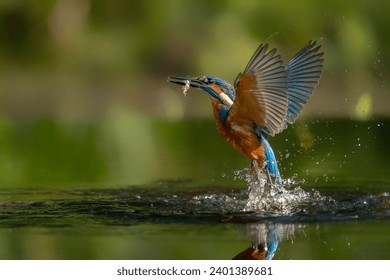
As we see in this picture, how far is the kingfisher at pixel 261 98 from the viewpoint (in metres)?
5.73

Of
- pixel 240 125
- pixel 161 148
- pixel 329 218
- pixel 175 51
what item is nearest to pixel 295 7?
pixel 175 51

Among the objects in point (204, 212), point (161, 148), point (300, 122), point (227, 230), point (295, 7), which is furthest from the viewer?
point (295, 7)

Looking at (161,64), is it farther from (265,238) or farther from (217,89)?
(265,238)

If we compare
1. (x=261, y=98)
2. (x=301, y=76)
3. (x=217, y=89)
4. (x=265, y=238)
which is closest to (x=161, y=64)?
(x=301, y=76)

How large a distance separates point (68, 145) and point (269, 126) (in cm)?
313

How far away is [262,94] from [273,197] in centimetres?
56

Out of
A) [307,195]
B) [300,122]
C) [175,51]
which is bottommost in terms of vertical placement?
[307,195]

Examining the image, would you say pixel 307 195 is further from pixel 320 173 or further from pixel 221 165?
pixel 221 165

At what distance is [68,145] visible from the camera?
8875 millimetres

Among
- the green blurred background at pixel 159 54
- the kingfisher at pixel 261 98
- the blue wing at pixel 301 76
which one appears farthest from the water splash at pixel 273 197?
the green blurred background at pixel 159 54

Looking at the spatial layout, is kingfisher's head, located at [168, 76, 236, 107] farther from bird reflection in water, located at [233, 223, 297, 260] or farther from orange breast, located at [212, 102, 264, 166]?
bird reflection in water, located at [233, 223, 297, 260]

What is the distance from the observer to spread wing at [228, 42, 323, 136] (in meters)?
5.70

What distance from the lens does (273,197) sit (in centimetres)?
590

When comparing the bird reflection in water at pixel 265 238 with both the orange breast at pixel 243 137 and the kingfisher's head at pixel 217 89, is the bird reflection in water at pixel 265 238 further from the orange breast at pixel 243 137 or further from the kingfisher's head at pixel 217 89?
the kingfisher's head at pixel 217 89
